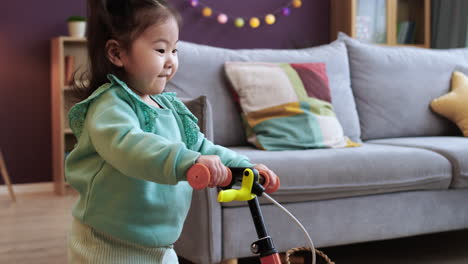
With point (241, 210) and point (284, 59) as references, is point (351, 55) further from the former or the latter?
point (241, 210)

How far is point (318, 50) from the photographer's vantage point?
2.90 m

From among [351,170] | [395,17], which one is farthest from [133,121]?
[395,17]

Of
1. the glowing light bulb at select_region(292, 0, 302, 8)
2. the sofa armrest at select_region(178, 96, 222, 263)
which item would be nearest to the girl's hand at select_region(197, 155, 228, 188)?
the sofa armrest at select_region(178, 96, 222, 263)

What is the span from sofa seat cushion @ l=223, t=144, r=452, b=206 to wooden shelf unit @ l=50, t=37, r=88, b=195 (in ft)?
7.37

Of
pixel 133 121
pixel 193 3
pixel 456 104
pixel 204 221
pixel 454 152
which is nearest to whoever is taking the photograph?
pixel 133 121

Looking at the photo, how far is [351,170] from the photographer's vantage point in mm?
2170

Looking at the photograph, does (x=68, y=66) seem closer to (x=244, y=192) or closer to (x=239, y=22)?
(x=239, y=22)

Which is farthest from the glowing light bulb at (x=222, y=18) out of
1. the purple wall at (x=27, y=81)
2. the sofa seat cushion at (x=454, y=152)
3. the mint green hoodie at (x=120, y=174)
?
the mint green hoodie at (x=120, y=174)

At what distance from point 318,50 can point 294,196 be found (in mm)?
1040

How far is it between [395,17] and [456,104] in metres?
2.43

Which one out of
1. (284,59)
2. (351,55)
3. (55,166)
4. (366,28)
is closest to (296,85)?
(284,59)

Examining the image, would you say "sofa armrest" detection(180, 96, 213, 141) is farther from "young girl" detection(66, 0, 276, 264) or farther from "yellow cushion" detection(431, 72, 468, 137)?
"yellow cushion" detection(431, 72, 468, 137)

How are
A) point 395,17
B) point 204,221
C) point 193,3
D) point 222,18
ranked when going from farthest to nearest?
point 395,17 < point 222,18 < point 193,3 < point 204,221

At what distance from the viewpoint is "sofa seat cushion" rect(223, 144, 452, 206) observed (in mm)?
2082
